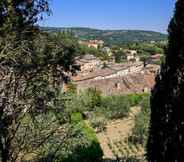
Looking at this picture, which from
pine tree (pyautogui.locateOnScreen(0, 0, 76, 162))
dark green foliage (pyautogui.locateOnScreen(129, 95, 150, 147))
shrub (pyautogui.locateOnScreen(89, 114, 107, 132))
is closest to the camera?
pine tree (pyautogui.locateOnScreen(0, 0, 76, 162))

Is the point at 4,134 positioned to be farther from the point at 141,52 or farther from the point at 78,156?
the point at 141,52

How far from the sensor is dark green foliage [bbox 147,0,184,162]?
28.7 feet

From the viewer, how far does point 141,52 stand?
145m

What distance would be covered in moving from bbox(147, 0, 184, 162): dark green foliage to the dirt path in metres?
18.3

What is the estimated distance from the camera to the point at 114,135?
35875mm

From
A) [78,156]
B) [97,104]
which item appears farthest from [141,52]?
[78,156]

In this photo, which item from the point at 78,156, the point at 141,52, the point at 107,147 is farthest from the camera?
the point at 141,52

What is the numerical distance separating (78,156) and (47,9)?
12219 millimetres

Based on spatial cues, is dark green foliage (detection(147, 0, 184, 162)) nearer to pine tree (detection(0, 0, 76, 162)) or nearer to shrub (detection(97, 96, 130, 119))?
pine tree (detection(0, 0, 76, 162))

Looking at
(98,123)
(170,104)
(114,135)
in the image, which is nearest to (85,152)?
(170,104)

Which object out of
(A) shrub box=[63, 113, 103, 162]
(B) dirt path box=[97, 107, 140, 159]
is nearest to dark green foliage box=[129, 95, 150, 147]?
(B) dirt path box=[97, 107, 140, 159]

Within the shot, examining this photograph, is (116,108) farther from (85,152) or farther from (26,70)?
(26,70)

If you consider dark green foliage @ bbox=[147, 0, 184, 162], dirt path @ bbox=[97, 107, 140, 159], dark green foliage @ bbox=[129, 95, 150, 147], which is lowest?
dirt path @ bbox=[97, 107, 140, 159]

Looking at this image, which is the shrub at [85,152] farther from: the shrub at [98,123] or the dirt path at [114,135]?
the shrub at [98,123]
